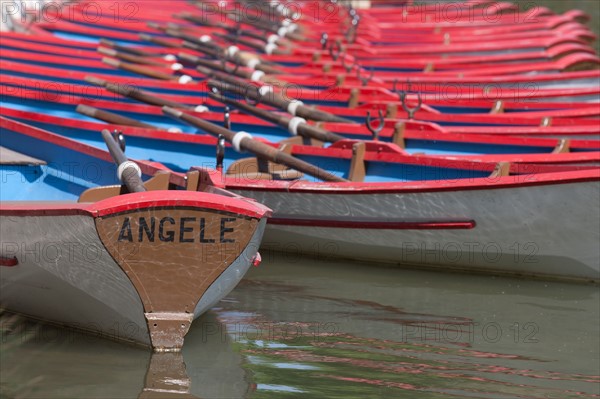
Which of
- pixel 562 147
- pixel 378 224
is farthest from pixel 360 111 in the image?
pixel 378 224

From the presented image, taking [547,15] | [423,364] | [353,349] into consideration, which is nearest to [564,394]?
[423,364]

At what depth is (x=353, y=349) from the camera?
22.6 feet

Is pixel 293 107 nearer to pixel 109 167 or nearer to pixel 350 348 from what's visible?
pixel 109 167

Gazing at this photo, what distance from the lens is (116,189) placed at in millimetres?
7504

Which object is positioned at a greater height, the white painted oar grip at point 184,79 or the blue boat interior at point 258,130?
the white painted oar grip at point 184,79

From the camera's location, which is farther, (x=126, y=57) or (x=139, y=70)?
(x=126, y=57)

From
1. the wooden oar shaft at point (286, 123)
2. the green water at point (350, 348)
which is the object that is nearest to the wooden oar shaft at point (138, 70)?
the wooden oar shaft at point (286, 123)

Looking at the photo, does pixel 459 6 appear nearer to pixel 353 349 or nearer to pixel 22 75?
pixel 22 75

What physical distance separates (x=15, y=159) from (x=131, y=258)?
3.59 metres

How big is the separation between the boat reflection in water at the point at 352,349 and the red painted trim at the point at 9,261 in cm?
44

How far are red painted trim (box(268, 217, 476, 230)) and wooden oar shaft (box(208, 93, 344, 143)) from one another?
1.29m

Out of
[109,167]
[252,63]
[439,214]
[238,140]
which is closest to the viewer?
[439,214]

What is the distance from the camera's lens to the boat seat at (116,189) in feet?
24.5

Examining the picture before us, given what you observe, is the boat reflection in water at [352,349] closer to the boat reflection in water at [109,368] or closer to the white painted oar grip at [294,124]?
the boat reflection in water at [109,368]
